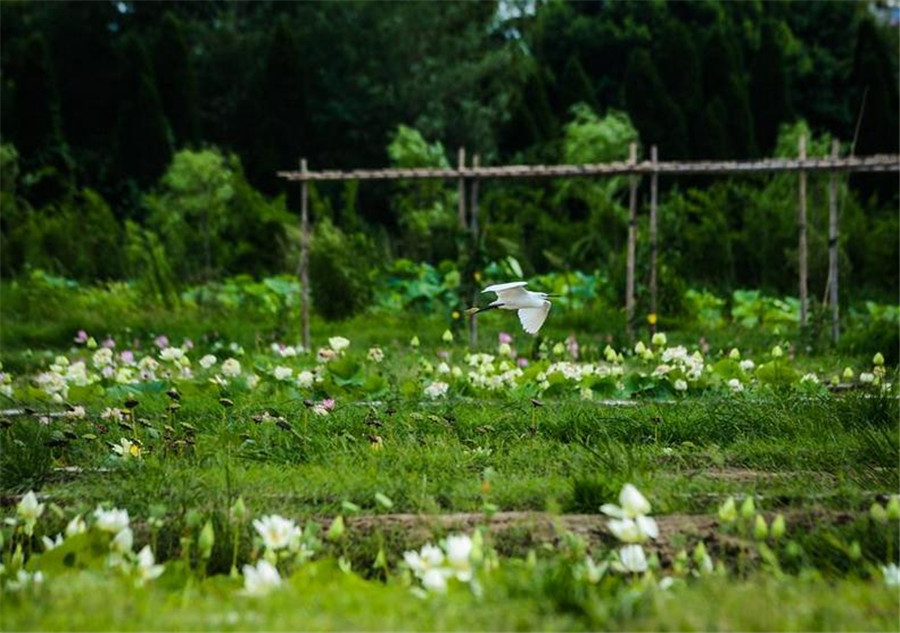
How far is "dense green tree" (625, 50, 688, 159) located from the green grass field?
13.4 m

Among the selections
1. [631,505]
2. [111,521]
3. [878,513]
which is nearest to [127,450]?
[111,521]

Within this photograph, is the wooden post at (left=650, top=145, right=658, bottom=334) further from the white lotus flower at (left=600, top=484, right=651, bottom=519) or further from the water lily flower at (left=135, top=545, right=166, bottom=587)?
the water lily flower at (left=135, top=545, right=166, bottom=587)

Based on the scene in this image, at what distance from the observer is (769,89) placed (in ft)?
68.9

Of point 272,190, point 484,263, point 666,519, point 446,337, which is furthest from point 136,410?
point 272,190

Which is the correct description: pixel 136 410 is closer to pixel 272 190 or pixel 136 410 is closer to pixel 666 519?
pixel 666 519

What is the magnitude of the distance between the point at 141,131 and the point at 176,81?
1374 mm

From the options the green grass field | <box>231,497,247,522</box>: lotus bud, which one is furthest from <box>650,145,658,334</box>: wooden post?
<box>231,497,247,522</box>: lotus bud

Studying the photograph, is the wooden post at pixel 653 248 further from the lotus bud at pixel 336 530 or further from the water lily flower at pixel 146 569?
the water lily flower at pixel 146 569

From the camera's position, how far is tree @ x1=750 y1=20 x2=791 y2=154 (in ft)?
68.6

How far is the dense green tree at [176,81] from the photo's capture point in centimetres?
2125

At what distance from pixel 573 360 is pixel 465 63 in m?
16.6

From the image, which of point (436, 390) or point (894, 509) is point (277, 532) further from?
point (436, 390)

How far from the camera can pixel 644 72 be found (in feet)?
66.7

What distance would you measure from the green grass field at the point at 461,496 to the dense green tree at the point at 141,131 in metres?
13.9
